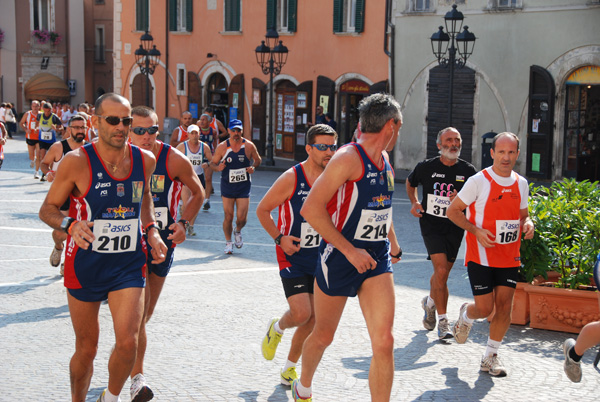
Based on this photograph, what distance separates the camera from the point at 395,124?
559 centimetres

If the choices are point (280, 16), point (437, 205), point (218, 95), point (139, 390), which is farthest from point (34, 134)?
point (139, 390)

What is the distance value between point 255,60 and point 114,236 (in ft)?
92.3

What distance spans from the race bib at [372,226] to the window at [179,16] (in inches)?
1255

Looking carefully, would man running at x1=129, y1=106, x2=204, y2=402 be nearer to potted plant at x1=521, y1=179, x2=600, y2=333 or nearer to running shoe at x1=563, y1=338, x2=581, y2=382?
running shoe at x1=563, y1=338, x2=581, y2=382

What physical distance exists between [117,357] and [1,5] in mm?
49899

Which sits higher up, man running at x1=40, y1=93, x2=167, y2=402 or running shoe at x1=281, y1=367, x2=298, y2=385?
man running at x1=40, y1=93, x2=167, y2=402

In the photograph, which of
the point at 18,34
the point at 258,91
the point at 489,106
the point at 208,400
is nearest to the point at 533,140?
the point at 489,106

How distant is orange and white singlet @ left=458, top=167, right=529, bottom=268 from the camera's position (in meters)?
7.15

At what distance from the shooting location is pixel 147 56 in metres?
35.3

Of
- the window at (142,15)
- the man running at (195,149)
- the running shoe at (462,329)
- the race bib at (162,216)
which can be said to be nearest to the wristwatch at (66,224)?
the race bib at (162,216)

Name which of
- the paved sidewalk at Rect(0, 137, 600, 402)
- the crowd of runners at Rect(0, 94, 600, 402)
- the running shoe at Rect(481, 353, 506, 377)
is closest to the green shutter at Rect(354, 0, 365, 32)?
the paved sidewalk at Rect(0, 137, 600, 402)

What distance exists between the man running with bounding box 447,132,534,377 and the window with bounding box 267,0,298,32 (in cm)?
2465

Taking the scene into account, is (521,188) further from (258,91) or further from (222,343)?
(258,91)

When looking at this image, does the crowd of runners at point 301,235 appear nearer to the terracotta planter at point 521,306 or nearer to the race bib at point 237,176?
the terracotta planter at point 521,306
